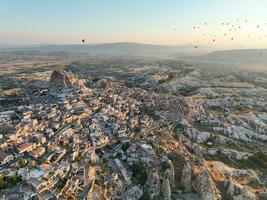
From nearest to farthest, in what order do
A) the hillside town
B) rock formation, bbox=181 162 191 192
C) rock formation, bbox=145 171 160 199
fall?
the hillside town → rock formation, bbox=145 171 160 199 → rock formation, bbox=181 162 191 192

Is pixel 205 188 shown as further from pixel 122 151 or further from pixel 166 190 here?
pixel 122 151

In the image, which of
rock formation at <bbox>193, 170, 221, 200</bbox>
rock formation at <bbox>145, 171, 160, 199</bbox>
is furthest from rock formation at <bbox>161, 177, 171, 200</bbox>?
rock formation at <bbox>193, 170, 221, 200</bbox>

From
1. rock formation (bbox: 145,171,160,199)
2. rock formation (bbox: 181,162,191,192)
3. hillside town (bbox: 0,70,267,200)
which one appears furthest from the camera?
rock formation (bbox: 181,162,191,192)

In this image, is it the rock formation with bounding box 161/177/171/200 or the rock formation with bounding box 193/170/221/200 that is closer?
the rock formation with bounding box 161/177/171/200

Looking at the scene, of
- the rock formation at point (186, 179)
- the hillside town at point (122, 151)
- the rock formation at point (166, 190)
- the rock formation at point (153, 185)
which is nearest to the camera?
the hillside town at point (122, 151)

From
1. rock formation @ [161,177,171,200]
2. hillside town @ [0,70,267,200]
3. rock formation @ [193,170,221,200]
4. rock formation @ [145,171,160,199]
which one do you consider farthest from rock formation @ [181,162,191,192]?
rock formation @ [145,171,160,199]

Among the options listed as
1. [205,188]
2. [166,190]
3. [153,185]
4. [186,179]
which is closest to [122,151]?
[153,185]

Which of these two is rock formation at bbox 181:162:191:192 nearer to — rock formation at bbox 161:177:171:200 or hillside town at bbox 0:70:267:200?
hillside town at bbox 0:70:267:200

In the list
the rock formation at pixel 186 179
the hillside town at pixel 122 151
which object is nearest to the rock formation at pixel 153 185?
the hillside town at pixel 122 151

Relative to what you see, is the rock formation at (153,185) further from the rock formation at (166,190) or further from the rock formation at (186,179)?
the rock formation at (186,179)

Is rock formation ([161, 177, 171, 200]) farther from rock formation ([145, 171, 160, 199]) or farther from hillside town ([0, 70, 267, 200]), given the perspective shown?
rock formation ([145, 171, 160, 199])

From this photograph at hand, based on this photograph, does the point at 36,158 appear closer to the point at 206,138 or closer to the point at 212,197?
the point at 212,197

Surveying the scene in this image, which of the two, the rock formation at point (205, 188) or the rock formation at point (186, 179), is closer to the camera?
the rock formation at point (205, 188)
